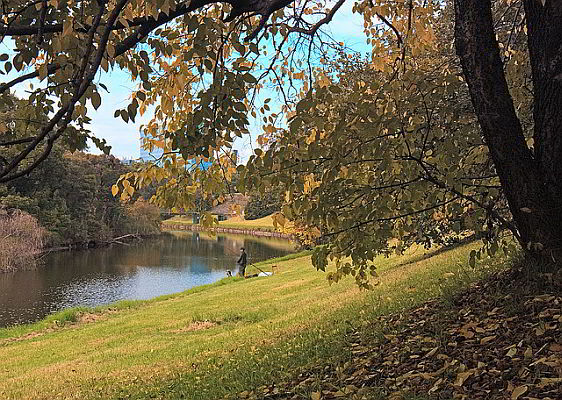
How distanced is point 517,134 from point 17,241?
34822 mm

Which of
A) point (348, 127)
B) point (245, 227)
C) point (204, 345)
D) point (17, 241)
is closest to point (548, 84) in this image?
point (348, 127)

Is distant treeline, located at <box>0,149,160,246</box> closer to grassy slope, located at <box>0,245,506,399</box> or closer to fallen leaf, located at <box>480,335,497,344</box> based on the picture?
grassy slope, located at <box>0,245,506,399</box>

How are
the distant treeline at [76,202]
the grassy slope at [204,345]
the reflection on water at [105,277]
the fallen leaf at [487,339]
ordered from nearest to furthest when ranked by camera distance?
the fallen leaf at [487,339]
the grassy slope at [204,345]
the reflection on water at [105,277]
the distant treeline at [76,202]

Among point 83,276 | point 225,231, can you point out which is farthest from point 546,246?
point 225,231

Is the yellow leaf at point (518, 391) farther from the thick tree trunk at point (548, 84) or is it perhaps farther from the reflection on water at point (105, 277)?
the reflection on water at point (105, 277)

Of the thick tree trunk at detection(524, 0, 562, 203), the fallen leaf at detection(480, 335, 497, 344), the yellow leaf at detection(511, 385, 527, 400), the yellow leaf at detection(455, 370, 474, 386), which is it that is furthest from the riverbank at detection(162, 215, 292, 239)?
the yellow leaf at detection(511, 385, 527, 400)

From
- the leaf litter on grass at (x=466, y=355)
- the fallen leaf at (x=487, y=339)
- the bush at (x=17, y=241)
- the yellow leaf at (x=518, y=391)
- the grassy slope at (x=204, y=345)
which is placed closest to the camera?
the yellow leaf at (x=518, y=391)

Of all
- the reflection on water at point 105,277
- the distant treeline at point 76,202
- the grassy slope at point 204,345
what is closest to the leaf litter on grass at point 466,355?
the grassy slope at point 204,345

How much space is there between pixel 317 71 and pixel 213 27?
7.58ft

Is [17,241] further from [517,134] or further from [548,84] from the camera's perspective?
[548,84]

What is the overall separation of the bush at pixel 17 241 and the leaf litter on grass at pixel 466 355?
31245mm

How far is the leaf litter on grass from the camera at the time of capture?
2672 millimetres

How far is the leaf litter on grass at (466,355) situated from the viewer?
2.67 meters

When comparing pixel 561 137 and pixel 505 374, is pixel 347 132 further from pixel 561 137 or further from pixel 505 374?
pixel 505 374
